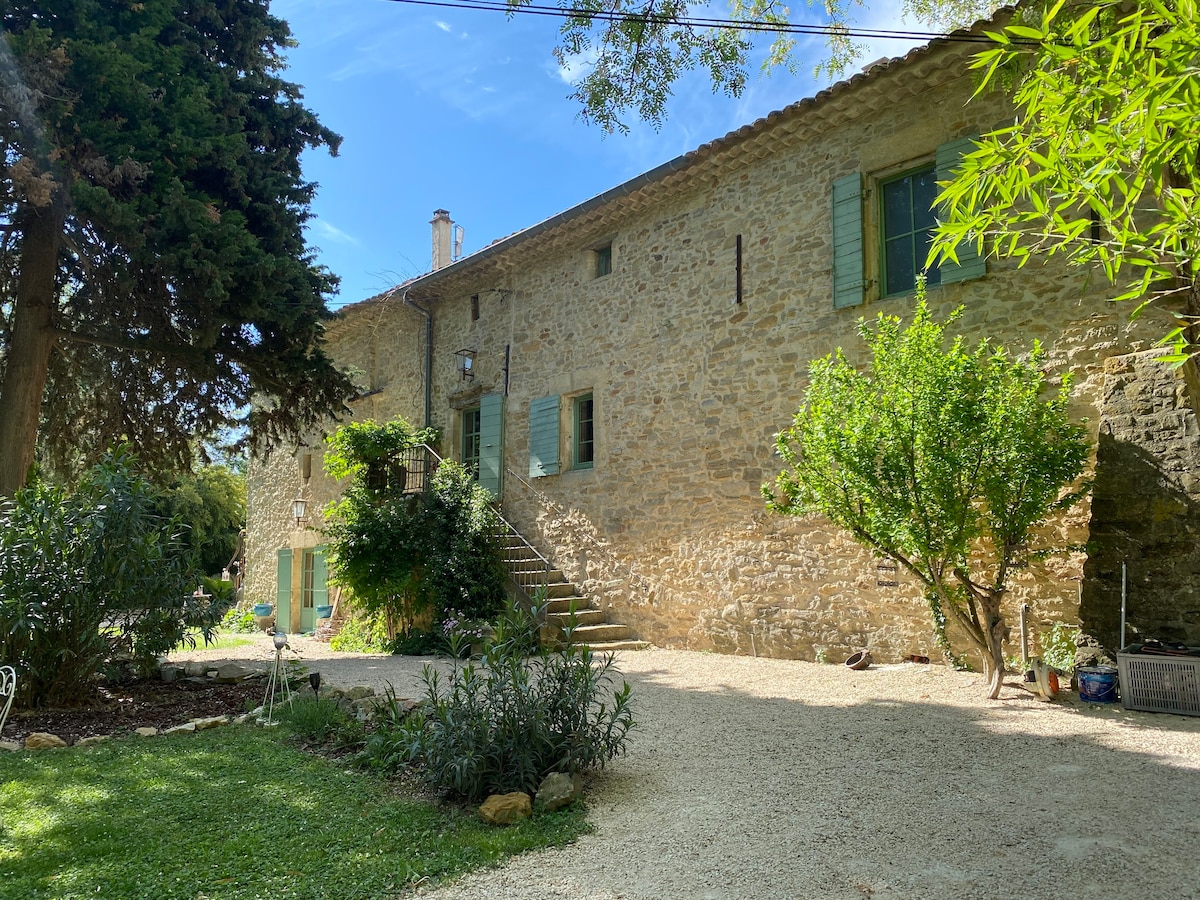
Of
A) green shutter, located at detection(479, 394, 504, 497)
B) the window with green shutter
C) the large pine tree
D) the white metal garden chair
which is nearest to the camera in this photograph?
the white metal garden chair

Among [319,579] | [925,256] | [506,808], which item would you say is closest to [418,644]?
[319,579]

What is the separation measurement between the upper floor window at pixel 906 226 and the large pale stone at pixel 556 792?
Answer: 5522 millimetres

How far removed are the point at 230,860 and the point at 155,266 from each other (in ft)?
21.7

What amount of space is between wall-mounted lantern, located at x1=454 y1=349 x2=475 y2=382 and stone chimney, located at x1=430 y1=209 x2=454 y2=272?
130 inches

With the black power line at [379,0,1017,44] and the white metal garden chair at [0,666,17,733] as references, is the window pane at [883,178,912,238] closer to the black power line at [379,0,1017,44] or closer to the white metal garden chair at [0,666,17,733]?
the black power line at [379,0,1017,44]

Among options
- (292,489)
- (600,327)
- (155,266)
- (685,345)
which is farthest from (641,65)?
(292,489)

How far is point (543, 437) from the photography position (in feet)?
33.7

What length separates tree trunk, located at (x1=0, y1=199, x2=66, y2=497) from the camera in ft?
24.7

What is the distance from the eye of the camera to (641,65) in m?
5.60

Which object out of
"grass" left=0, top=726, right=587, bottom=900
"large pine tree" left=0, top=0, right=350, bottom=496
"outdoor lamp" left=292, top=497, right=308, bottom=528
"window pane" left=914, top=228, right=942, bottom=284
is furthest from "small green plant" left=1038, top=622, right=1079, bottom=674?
"outdoor lamp" left=292, top=497, right=308, bottom=528

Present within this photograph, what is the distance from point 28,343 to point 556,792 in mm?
7513

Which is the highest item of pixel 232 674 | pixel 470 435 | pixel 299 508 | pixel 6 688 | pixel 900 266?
pixel 900 266

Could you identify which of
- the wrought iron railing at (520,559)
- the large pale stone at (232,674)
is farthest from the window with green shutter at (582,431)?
the large pale stone at (232,674)

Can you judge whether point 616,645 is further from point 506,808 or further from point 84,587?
point 506,808
